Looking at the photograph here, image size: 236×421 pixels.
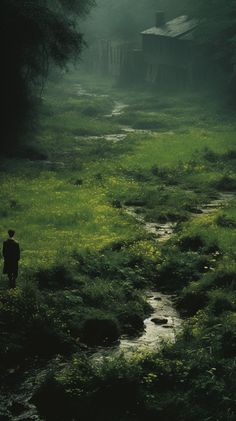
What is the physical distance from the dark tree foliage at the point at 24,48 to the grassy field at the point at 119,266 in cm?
214

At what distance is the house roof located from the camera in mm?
83812

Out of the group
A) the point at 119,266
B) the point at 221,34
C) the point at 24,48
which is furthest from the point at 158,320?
the point at 221,34

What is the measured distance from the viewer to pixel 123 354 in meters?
16.8

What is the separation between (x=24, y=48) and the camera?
1690 inches

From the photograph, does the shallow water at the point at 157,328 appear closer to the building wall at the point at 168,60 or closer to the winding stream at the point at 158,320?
the winding stream at the point at 158,320

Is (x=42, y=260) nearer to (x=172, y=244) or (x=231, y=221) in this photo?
(x=172, y=244)

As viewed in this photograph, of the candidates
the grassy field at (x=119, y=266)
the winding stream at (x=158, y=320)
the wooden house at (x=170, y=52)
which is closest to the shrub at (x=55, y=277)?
the grassy field at (x=119, y=266)

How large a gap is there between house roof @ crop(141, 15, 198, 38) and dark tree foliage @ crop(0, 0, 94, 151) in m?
37.3

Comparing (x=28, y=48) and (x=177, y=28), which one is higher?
(x=177, y=28)

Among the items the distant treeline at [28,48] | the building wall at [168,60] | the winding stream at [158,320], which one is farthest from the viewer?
the building wall at [168,60]

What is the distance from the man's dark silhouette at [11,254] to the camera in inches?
766

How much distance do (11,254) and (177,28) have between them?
71.7m

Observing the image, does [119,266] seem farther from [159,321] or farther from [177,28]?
[177,28]

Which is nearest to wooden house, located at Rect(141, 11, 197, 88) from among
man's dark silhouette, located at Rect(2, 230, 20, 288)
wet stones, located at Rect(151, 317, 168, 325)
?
wet stones, located at Rect(151, 317, 168, 325)
